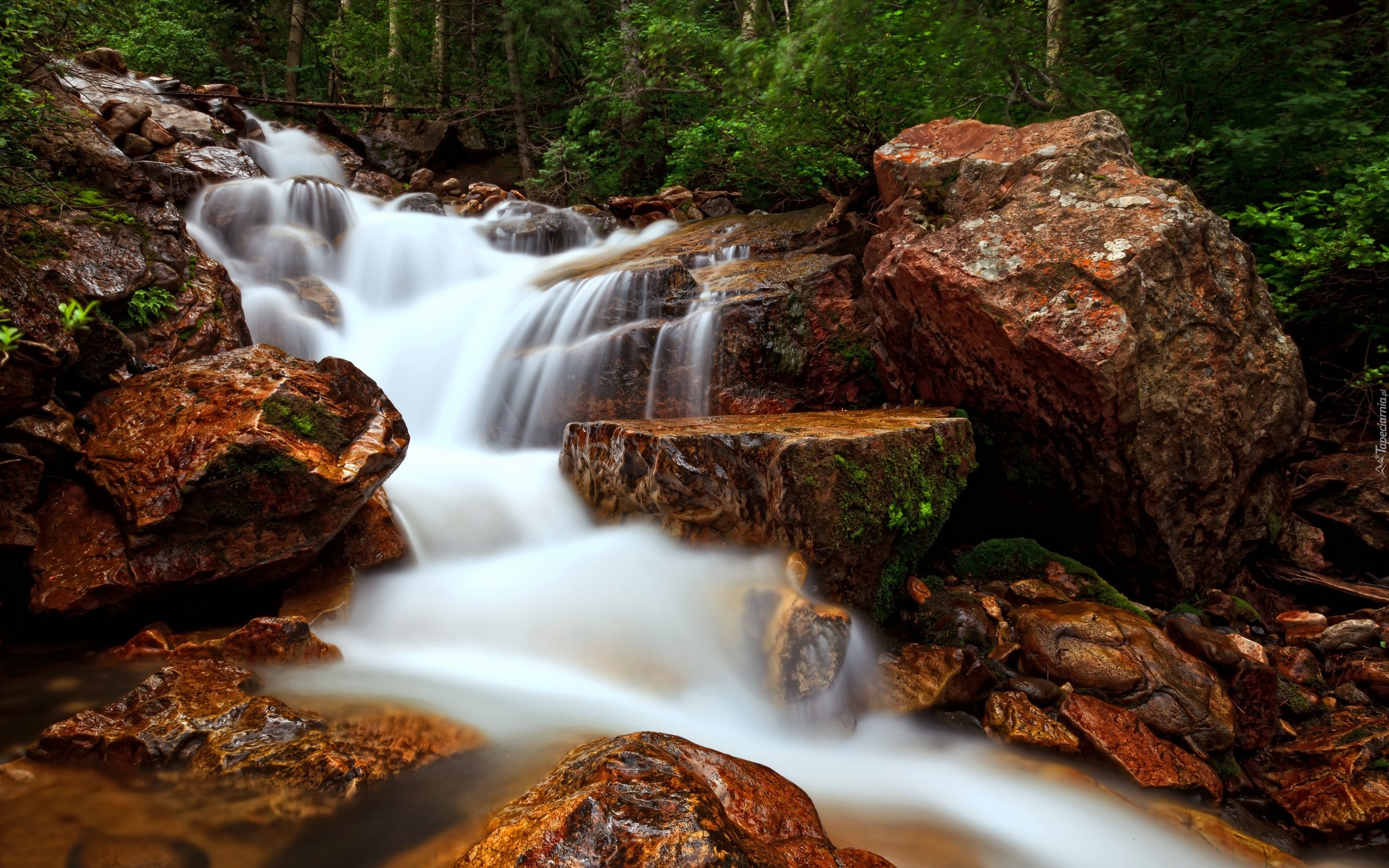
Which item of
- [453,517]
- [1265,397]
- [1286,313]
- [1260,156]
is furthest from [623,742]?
[1260,156]

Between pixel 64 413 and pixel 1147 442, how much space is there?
21.9 ft

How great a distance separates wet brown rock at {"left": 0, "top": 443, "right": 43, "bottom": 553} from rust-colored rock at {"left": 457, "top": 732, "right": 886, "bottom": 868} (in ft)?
10.8

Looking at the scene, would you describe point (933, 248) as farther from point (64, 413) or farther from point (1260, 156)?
point (64, 413)

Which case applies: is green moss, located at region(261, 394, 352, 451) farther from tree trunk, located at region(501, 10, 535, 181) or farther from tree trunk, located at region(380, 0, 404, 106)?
tree trunk, located at region(380, 0, 404, 106)

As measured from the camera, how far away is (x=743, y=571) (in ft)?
13.0

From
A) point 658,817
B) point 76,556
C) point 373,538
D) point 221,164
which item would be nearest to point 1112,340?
point 658,817

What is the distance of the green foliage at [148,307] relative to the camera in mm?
4906

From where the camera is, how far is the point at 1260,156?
6.20 m

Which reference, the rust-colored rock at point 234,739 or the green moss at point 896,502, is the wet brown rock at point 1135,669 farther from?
the rust-colored rock at point 234,739

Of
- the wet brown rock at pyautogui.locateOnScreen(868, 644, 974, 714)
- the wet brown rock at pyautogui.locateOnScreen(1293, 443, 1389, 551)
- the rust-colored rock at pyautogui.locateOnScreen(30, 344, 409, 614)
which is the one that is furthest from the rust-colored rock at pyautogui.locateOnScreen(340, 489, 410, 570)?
the wet brown rock at pyautogui.locateOnScreen(1293, 443, 1389, 551)

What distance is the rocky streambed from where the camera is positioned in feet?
7.97

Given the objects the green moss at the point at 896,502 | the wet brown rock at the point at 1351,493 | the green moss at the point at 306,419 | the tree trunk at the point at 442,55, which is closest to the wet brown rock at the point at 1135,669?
the green moss at the point at 896,502

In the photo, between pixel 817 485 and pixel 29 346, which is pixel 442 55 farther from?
pixel 817 485

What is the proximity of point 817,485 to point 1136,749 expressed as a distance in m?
2.04
